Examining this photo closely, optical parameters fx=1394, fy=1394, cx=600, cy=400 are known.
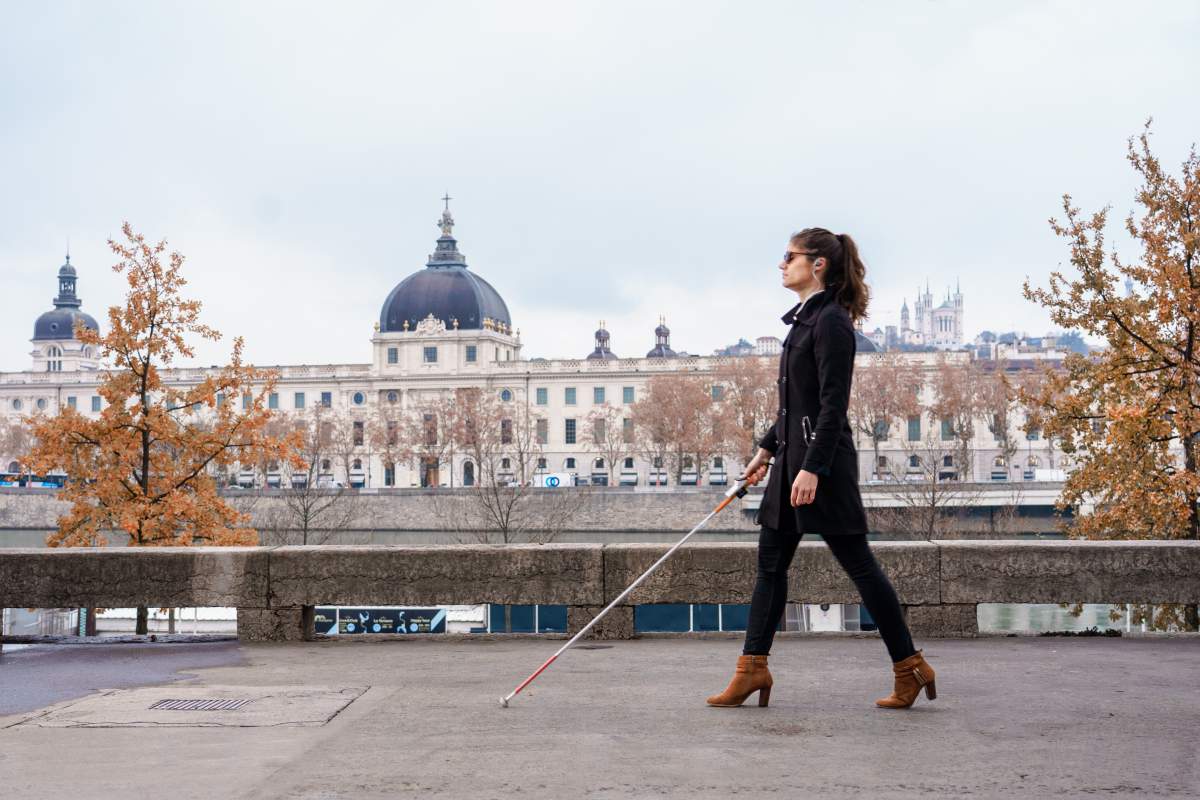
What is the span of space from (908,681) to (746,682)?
0.71 meters

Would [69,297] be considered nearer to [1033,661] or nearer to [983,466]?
[983,466]

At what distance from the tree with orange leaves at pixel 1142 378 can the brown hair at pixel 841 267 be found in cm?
1093

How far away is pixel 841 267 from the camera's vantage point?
638cm

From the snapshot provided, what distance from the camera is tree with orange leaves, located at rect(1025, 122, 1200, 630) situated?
56.8ft

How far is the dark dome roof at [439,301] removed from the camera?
115m

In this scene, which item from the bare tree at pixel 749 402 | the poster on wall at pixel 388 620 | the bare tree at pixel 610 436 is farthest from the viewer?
the bare tree at pixel 610 436

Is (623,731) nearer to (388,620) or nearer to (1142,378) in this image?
(1142,378)

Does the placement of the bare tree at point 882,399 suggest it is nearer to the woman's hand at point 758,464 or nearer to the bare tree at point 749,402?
the bare tree at point 749,402

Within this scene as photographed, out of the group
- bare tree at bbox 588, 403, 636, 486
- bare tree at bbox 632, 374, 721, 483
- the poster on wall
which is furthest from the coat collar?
bare tree at bbox 588, 403, 636, 486

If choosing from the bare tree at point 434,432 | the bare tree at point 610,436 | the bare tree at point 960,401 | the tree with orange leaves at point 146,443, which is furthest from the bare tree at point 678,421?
the tree with orange leaves at point 146,443

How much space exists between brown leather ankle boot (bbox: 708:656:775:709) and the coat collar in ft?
5.00

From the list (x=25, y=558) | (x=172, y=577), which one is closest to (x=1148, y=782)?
(x=172, y=577)

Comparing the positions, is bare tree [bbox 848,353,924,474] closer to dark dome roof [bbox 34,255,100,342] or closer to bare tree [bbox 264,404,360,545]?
bare tree [bbox 264,404,360,545]

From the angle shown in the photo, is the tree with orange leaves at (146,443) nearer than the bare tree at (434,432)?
Yes
